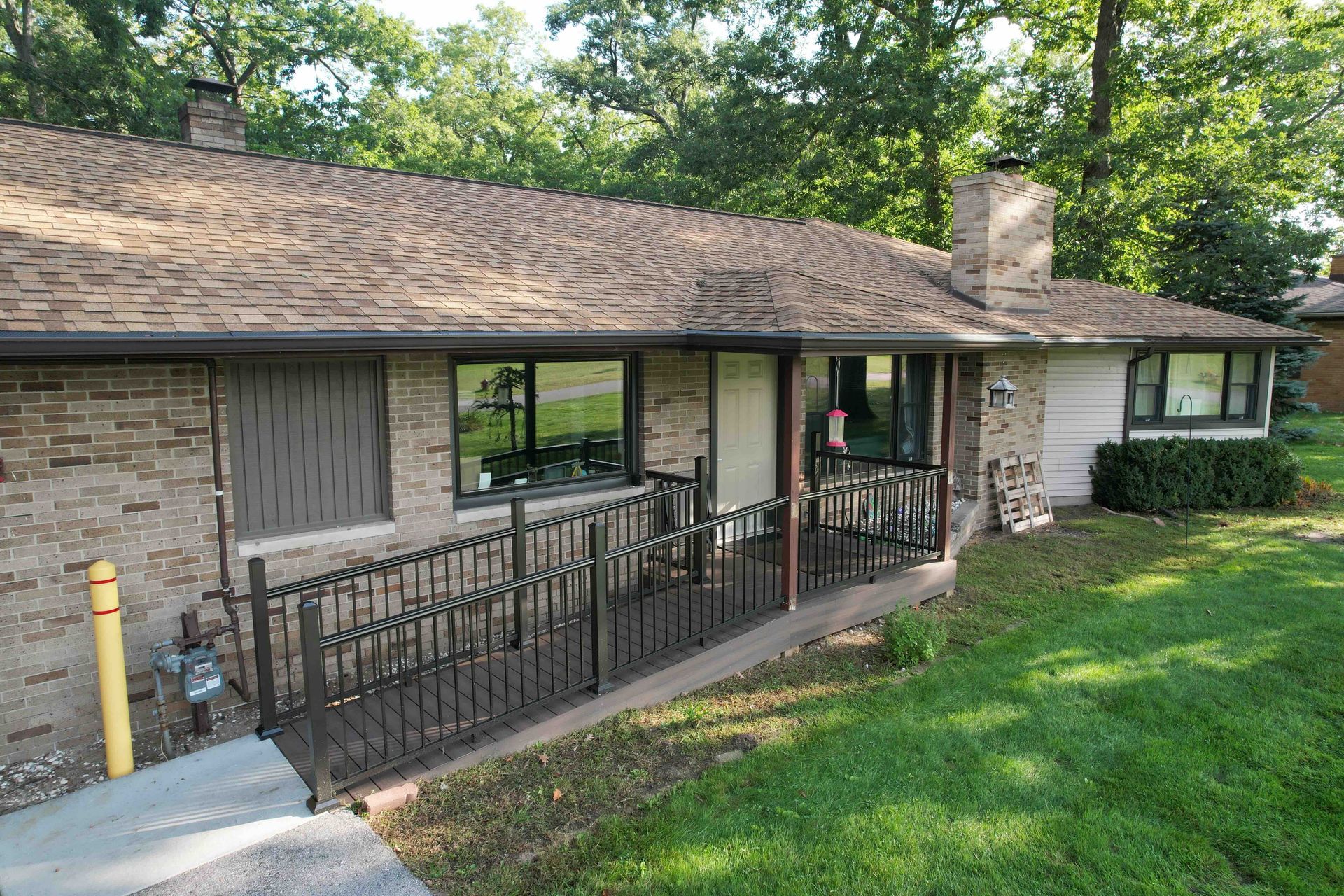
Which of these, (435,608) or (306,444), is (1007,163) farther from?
(435,608)

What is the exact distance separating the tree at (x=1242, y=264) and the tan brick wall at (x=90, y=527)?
63.8ft

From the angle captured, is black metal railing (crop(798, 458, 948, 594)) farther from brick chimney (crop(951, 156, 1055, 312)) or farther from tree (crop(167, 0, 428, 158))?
tree (crop(167, 0, 428, 158))

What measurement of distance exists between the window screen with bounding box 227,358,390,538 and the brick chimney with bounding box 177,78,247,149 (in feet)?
14.1

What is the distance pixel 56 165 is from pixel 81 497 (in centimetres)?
330

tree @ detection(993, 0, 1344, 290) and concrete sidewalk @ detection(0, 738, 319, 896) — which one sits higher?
tree @ detection(993, 0, 1344, 290)

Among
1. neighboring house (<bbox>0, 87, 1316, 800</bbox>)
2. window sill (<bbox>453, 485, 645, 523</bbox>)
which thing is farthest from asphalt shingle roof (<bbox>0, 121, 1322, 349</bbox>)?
window sill (<bbox>453, 485, 645, 523</bbox>)

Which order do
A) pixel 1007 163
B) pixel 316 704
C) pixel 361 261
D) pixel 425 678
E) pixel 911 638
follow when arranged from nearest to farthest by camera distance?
pixel 316 704 → pixel 425 678 → pixel 361 261 → pixel 911 638 → pixel 1007 163

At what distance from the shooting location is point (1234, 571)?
8.84m

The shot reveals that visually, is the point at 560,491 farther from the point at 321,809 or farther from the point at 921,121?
the point at 921,121

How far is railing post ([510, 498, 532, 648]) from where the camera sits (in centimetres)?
586

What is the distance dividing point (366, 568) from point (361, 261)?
2.64 m

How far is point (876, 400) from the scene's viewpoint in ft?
34.3

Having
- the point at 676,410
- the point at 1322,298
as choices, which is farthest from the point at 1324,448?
the point at 676,410

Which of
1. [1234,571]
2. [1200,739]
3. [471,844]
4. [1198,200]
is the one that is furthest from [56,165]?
[1198,200]
